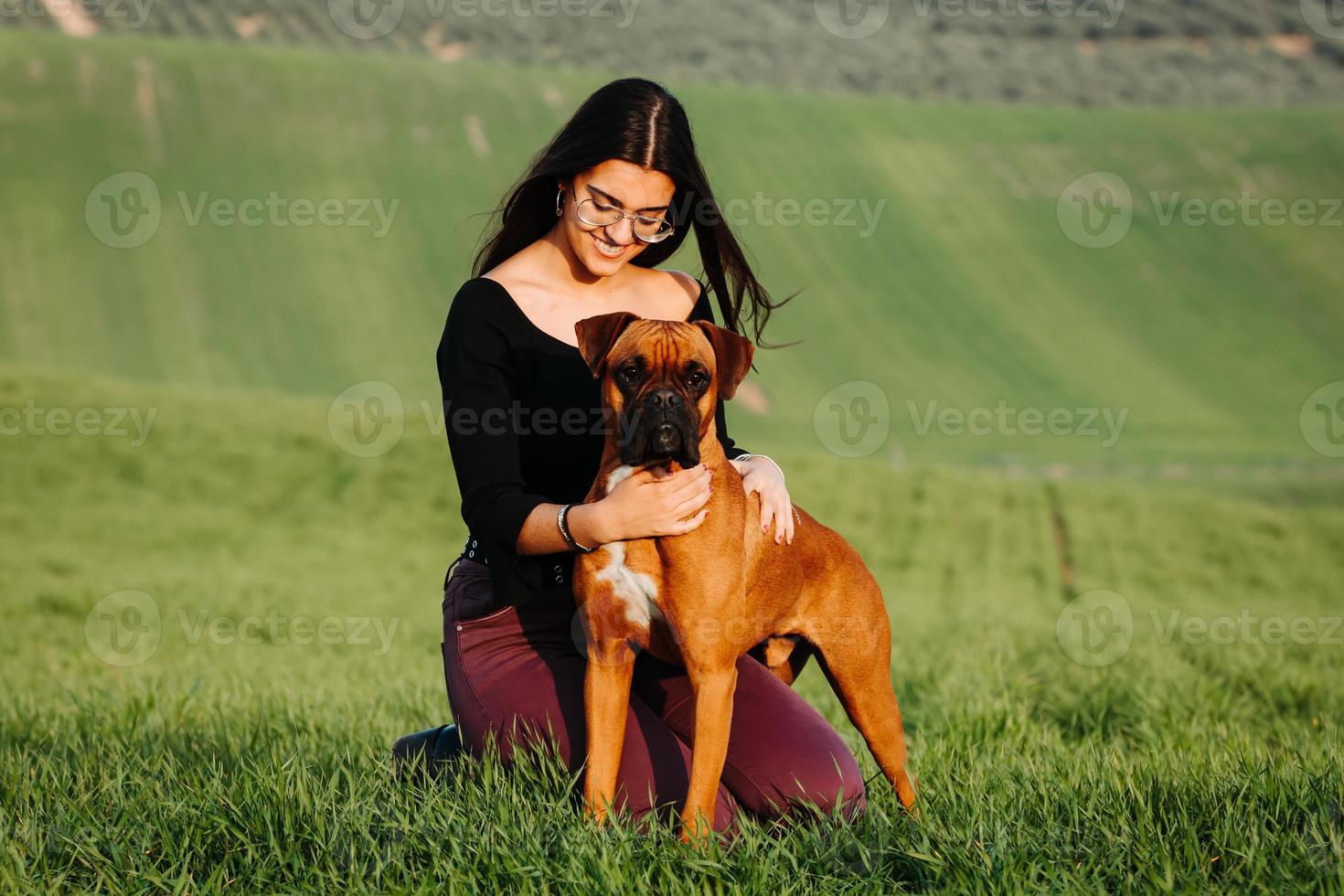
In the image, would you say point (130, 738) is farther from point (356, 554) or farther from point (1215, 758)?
point (356, 554)

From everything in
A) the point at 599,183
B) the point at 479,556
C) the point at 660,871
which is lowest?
the point at 660,871

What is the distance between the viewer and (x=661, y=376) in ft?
10.3

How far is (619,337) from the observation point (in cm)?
326


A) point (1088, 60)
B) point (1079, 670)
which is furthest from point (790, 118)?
Answer: point (1079, 670)

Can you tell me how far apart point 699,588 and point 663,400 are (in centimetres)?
52

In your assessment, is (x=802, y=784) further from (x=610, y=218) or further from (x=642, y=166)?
(x=642, y=166)

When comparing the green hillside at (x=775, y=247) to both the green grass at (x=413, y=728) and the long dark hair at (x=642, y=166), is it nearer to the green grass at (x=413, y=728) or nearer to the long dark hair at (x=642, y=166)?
the green grass at (x=413, y=728)

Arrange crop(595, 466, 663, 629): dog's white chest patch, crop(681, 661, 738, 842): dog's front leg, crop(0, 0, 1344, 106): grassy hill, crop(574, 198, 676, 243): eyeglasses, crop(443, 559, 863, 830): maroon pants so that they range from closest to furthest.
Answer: crop(681, 661, 738, 842): dog's front leg → crop(595, 466, 663, 629): dog's white chest patch → crop(443, 559, 863, 830): maroon pants → crop(574, 198, 676, 243): eyeglasses → crop(0, 0, 1344, 106): grassy hill

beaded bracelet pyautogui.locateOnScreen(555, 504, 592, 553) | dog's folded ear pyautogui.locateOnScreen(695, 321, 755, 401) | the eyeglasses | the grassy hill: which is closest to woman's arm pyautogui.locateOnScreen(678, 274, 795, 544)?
dog's folded ear pyautogui.locateOnScreen(695, 321, 755, 401)

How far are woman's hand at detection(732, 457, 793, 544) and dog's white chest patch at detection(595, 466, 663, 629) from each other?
39cm

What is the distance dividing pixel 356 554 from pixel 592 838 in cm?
1145

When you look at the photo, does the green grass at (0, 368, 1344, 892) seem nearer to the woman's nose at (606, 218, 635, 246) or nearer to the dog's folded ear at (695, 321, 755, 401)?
the dog's folded ear at (695, 321, 755, 401)

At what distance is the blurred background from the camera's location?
5070 mm

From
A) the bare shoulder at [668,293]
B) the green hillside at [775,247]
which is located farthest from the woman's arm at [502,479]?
the green hillside at [775,247]
